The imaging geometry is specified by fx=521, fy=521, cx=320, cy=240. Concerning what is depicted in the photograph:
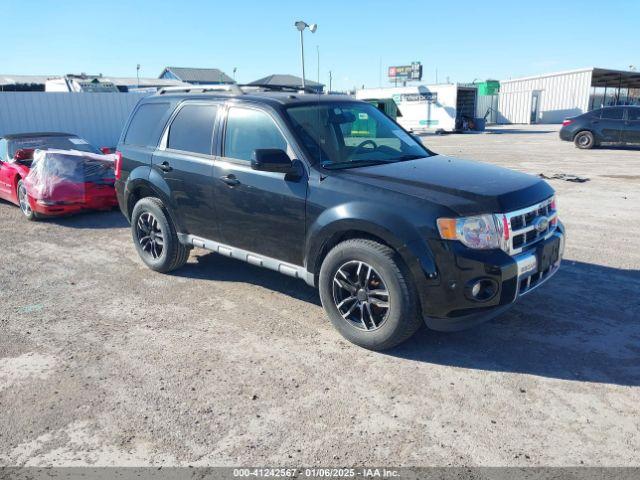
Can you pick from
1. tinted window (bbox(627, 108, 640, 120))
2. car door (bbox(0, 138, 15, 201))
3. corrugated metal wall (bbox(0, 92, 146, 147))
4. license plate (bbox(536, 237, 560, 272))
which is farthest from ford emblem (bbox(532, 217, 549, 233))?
tinted window (bbox(627, 108, 640, 120))

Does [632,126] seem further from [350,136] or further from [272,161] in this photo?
[272,161]

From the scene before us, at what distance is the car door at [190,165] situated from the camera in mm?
5086

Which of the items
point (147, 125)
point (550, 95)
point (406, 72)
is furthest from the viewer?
point (406, 72)

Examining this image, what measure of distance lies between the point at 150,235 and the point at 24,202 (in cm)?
437

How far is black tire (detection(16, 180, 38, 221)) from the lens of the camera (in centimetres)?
873

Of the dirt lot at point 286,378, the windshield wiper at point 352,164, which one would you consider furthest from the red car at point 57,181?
the windshield wiper at point 352,164

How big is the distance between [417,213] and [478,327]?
1.39 meters

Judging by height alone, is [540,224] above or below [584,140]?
above

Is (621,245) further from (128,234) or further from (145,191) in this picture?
(128,234)

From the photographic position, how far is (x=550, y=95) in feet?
135

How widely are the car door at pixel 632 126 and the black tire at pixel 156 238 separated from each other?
18254 mm

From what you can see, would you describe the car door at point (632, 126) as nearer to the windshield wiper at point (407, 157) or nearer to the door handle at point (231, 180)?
the windshield wiper at point (407, 157)

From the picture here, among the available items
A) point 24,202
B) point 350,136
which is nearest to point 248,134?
point 350,136

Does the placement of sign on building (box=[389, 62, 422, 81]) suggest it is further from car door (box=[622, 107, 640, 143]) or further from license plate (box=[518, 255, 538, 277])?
license plate (box=[518, 255, 538, 277])
